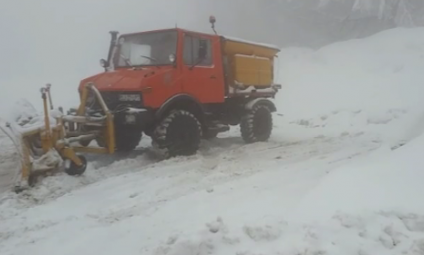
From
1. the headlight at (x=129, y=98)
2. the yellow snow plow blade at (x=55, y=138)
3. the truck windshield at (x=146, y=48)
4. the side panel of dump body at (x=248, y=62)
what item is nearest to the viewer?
the yellow snow plow blade at (x=55, y=138)

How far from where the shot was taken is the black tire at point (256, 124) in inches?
365

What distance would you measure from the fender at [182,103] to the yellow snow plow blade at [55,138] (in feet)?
2.92

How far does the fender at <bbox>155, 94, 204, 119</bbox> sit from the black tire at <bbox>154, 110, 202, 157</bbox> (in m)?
0.15

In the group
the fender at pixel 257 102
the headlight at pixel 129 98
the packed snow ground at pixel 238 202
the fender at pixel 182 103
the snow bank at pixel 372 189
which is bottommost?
the packed snow ground at pixel 238 202

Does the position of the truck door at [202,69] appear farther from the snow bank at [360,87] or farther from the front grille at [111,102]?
the snow bank at [360,87]

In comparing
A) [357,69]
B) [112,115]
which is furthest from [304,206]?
[357,69]

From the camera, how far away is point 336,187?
442 cm

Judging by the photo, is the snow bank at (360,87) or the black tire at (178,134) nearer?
the black tire at (178,134)

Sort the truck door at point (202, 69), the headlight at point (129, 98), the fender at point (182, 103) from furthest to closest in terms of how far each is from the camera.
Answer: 1. the truck door at point (202, 69)
2. the fender at point (182, 103)
3. the headlight at point (129, 98)

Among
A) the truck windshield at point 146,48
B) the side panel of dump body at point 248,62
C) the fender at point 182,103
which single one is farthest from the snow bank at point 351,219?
the truck windshield at point 146,48

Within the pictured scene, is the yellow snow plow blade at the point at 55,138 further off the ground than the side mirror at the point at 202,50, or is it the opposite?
the side mirror at the point at 202,50

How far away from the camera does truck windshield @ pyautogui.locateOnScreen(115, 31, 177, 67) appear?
7.53m

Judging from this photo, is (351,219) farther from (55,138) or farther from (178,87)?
(178,87)

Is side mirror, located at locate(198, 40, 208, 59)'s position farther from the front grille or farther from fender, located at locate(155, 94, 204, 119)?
the front grille
